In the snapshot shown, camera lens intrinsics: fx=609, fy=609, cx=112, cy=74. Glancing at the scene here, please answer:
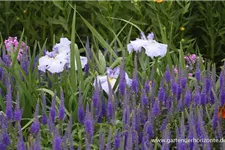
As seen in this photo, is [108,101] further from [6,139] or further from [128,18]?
[128,18]

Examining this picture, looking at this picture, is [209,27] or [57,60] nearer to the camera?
[57,60]

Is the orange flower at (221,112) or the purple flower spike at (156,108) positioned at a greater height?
the purple flower spike at (156,108)

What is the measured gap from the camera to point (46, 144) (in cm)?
246

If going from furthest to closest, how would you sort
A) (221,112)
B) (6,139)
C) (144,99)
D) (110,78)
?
(110,78), (144,99), (221,112), (6,139)

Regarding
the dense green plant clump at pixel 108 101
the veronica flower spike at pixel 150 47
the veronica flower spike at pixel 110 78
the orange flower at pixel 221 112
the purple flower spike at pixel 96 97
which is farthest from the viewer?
the veronica flower spike at pixel 150 47

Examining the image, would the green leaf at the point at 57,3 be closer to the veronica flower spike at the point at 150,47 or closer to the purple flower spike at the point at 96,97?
the veronica flower spike at the point at 150,47

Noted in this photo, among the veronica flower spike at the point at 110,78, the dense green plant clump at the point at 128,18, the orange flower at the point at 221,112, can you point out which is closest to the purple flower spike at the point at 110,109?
the veronica flower spike at the point at 110,78

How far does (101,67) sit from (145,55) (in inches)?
10.9

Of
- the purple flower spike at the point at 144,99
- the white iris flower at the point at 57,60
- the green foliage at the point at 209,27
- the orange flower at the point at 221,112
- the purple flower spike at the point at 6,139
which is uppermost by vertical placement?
the green foliage at the point at 209,27

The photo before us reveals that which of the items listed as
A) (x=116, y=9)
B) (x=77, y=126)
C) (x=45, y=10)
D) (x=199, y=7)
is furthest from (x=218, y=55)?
(x=77, y=126)

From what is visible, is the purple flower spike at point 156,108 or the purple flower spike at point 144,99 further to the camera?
the purple flower spike at point 144,99

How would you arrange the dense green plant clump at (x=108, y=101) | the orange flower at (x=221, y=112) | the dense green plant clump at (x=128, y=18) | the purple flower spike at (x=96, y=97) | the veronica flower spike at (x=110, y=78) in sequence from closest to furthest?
the dense green plant clump at (x=108, y=101), the orange flower at (x=221, y=112), the purple flower spike at (x=96, y=97), the veronica flower spike at (x=110, y=78), the dense green plant clump at (x=128, y=18)

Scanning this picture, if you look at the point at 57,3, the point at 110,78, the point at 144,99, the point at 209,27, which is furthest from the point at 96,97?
the point at 209,27

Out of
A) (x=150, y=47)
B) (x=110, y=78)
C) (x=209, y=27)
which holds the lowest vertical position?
(x=110, y=78)
